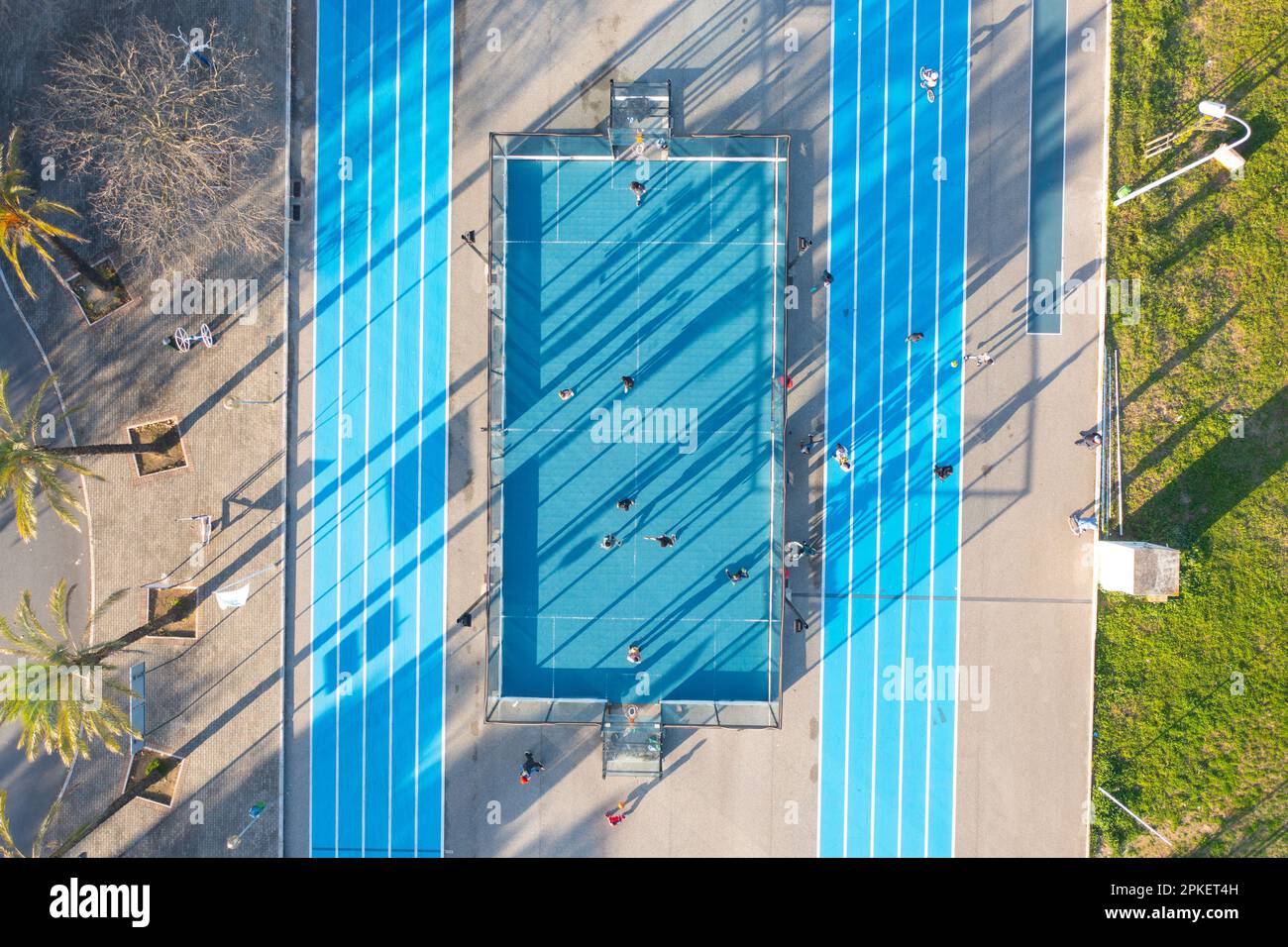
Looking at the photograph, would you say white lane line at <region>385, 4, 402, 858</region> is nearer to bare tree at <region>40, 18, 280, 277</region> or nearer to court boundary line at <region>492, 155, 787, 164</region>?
court boundary line at <region>492, 155, 787, 164</region>

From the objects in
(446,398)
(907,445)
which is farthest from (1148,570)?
(446,398)

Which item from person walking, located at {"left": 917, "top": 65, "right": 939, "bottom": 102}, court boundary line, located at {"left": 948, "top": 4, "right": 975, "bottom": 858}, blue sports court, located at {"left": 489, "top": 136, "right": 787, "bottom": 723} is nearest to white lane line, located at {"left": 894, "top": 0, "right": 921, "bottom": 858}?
person walking, located at {"left": 917, "top": 65, "right": 939, "bottom": 102}

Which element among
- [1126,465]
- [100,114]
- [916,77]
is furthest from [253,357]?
[1126,465]

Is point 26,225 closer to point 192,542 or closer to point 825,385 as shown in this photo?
point 192,542

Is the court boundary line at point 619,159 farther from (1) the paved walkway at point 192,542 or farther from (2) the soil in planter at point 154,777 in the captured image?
(2) the soil in planter at point 154,777

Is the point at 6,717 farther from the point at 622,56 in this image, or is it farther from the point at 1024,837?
the point at 1024,837

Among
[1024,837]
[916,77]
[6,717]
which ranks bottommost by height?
[1024,837]

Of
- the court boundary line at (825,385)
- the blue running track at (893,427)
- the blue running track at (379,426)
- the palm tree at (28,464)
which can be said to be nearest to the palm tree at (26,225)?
the palm tree at (28,464)
